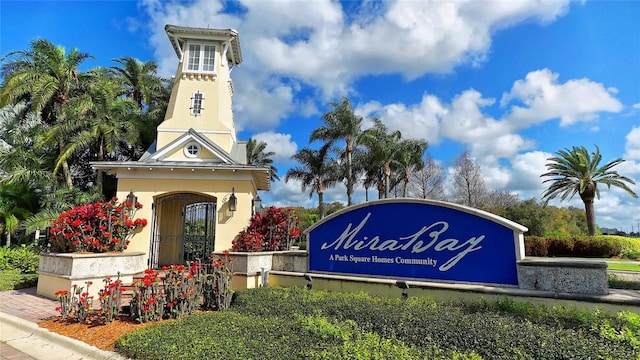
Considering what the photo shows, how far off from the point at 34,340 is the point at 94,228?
427cm

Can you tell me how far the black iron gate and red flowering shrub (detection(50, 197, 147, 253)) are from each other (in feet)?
4.02

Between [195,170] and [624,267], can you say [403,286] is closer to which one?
[195,170]

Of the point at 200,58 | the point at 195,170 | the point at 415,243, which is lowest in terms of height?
the point at 415,243

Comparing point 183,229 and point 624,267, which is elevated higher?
point 183,229

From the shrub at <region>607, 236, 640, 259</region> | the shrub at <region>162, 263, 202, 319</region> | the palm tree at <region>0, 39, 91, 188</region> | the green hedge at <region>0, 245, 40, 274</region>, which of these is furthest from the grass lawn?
the palm tree at <region>0, 39, 91, 188</region>

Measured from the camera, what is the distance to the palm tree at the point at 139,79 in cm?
2228

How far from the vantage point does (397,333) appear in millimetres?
4551

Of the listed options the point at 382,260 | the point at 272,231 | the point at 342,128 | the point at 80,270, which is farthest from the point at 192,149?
the point at 342,128

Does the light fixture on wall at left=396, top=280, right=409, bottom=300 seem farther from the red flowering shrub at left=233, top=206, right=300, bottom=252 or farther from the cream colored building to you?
the cream colored building

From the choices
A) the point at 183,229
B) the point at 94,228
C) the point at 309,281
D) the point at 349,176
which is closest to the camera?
the point at 309,281

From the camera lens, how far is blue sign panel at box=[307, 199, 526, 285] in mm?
5629

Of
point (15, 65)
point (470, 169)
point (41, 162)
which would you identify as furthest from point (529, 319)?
point (470, 169)

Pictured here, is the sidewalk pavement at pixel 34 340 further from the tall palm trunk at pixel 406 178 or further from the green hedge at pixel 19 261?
the tall palm trunk at pixel 406 178

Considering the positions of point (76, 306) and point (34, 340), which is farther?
point (76, 306)
